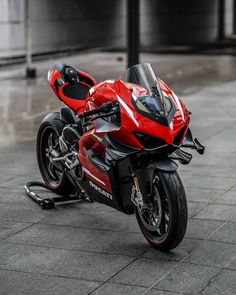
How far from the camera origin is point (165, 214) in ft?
18.8

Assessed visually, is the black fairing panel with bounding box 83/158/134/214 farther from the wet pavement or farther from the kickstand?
the kickstand

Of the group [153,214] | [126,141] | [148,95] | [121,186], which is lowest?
[153,214]

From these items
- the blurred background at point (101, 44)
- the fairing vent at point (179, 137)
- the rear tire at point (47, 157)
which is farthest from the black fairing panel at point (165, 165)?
the blurred background at point (101, 44)

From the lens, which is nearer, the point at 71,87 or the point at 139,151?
the point at 139,151

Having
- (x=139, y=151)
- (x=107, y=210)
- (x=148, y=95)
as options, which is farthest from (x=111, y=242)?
(x=148, y=95)

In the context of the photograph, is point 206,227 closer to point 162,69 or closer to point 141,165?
point 141,165

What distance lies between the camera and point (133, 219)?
6660mm

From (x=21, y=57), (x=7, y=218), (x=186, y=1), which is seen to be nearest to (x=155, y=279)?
(x=7, y=218)

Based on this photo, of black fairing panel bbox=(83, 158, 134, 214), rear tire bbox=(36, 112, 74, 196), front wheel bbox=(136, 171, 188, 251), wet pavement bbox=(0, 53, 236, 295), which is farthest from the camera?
rear tire bbox=(36, 112, 74, 196)

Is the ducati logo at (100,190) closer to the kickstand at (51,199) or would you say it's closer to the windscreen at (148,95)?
the kickstand at (51,199)

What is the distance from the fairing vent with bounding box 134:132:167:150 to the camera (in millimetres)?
5655

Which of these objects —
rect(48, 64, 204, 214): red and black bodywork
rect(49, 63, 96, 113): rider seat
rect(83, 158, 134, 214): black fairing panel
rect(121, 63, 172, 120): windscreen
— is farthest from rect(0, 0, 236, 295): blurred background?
rect(121, 63, 172, 120): windscreen

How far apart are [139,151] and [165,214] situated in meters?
0.47

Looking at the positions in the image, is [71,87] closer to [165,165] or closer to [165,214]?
[165,165]
